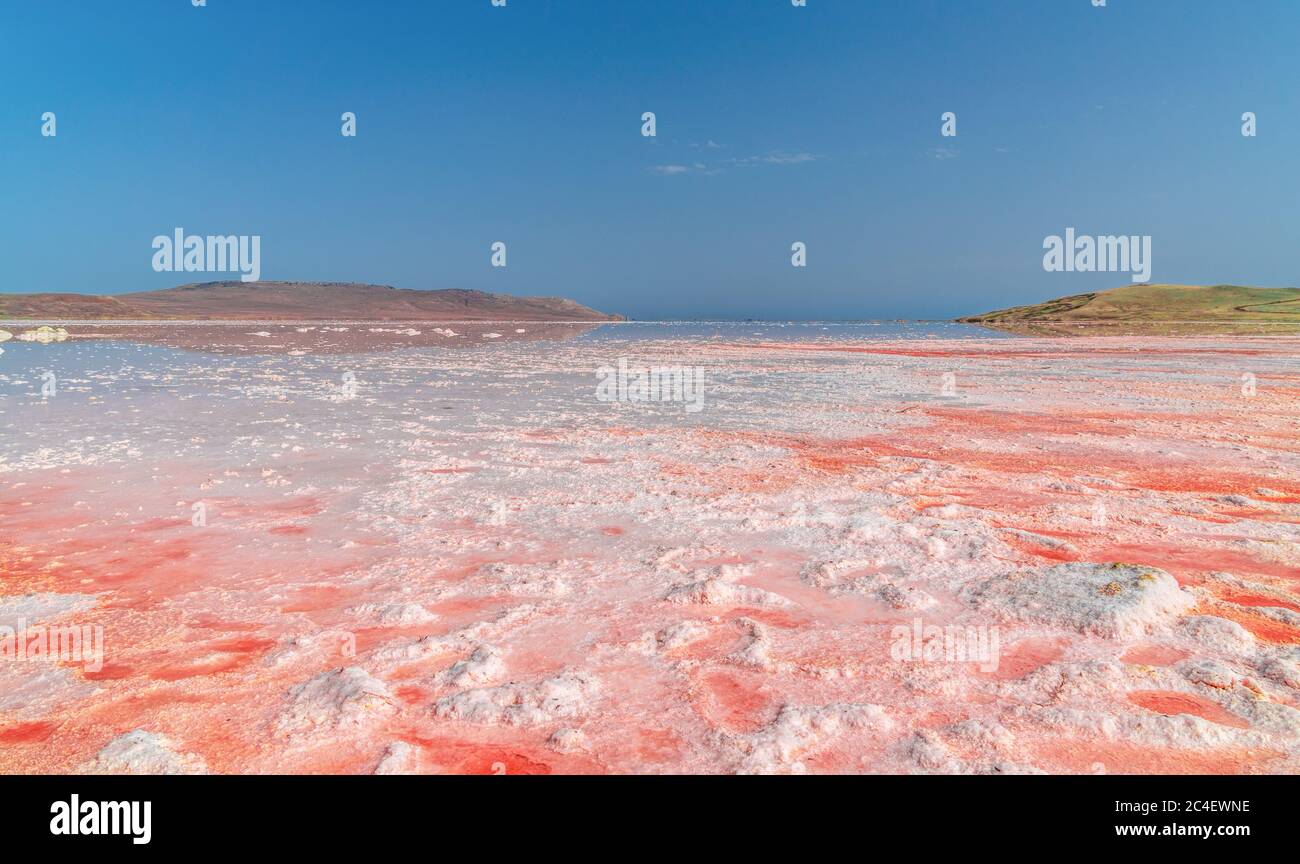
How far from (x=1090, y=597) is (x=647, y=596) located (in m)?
2.69

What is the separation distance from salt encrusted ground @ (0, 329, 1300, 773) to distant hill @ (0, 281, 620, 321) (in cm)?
9902

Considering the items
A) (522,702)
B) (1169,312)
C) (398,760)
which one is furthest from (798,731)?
(1169,312)

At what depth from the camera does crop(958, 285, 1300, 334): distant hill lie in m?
51.5

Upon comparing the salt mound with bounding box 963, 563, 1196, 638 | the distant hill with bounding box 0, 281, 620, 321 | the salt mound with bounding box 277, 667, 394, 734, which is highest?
the distant hill with bounding box 0, 281, 620, 321

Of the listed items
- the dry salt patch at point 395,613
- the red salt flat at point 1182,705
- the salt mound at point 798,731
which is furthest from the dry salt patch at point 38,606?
the red salt flat at point 1182,705

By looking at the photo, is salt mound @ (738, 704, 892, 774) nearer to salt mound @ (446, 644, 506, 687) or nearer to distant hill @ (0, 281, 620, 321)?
salt mound @ (446, 644, 506, 687)

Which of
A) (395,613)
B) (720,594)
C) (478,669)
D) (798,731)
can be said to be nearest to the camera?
(798,731)

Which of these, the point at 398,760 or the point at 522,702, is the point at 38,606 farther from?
the point at 522,702

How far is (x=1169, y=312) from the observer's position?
68.4m

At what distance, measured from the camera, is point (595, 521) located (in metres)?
6.16

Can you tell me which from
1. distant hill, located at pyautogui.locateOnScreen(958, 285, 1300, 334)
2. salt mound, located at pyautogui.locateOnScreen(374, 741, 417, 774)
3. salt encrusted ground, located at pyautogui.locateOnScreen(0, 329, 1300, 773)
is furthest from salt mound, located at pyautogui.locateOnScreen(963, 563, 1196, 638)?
distant hill, located at pyautogui.locateOnScreen(958, 285, 1300, 334)

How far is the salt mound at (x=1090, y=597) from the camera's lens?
402cm
